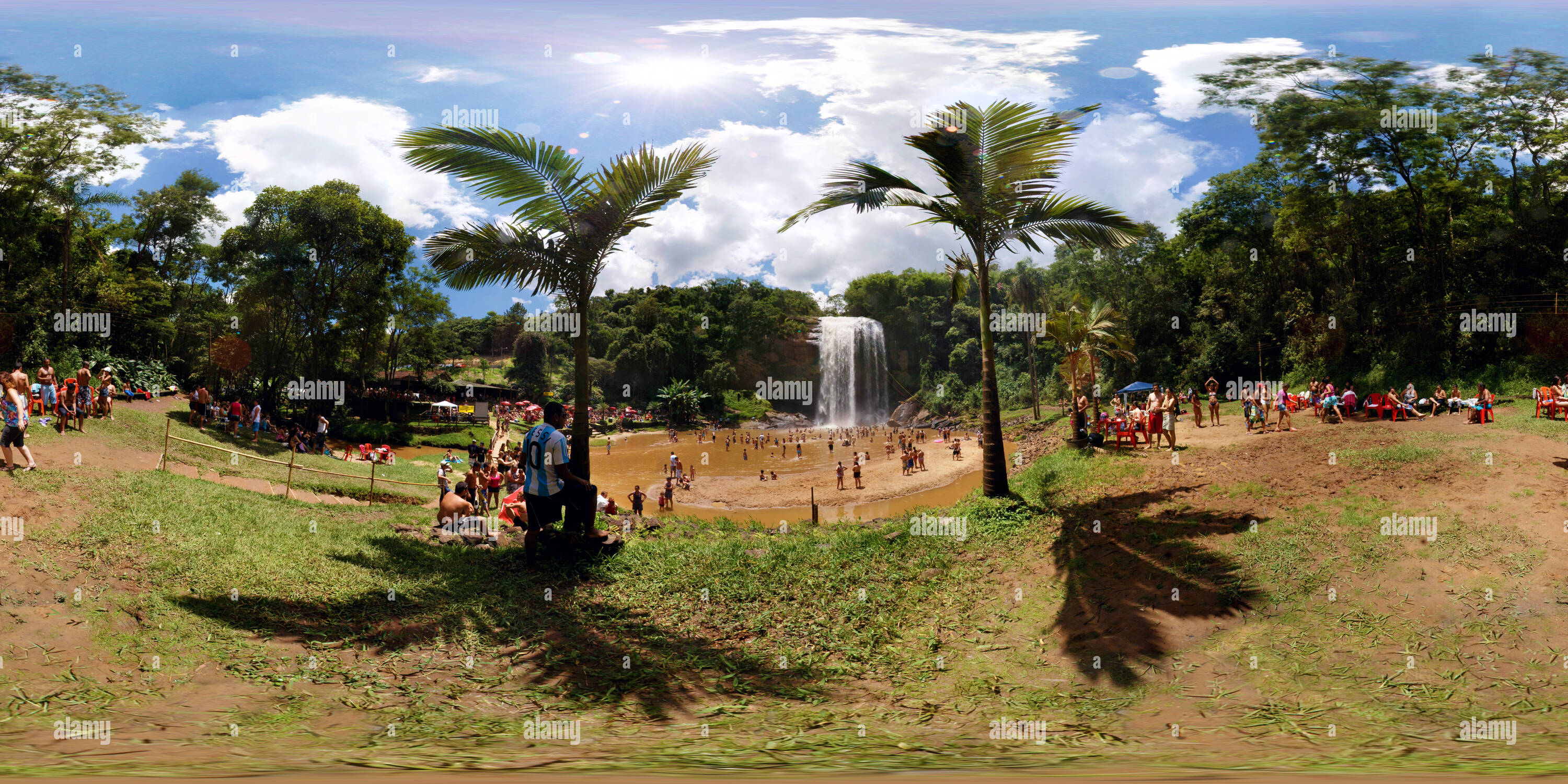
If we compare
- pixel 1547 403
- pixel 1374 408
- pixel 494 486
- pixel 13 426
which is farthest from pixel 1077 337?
pixel 13 426

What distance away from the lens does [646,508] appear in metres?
25.7

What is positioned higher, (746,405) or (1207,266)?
(1207,266)

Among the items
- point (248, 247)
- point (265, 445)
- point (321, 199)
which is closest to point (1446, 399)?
point (265, 445)

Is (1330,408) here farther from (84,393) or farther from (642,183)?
(84,393)

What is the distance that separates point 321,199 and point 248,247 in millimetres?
3630

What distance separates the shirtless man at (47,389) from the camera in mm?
15445

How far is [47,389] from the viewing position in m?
15.5

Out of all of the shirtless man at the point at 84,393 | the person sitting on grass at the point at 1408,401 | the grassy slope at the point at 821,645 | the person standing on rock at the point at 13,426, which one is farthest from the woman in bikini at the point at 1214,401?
the shirtless man at the point at 84,393

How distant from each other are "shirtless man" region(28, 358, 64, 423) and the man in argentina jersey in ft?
49.2

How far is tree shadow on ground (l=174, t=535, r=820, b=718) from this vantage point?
19.4 feet

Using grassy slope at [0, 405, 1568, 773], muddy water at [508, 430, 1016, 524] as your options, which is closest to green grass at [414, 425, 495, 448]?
muddy water at [508, 430, 1016, 524]

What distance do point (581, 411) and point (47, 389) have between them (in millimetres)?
15534

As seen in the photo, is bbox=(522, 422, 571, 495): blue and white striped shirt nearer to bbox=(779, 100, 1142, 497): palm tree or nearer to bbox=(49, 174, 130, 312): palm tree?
bbox=(779, 100, 1142, 497): palm tree

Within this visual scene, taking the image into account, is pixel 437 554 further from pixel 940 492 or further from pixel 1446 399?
pixel 1446 399
